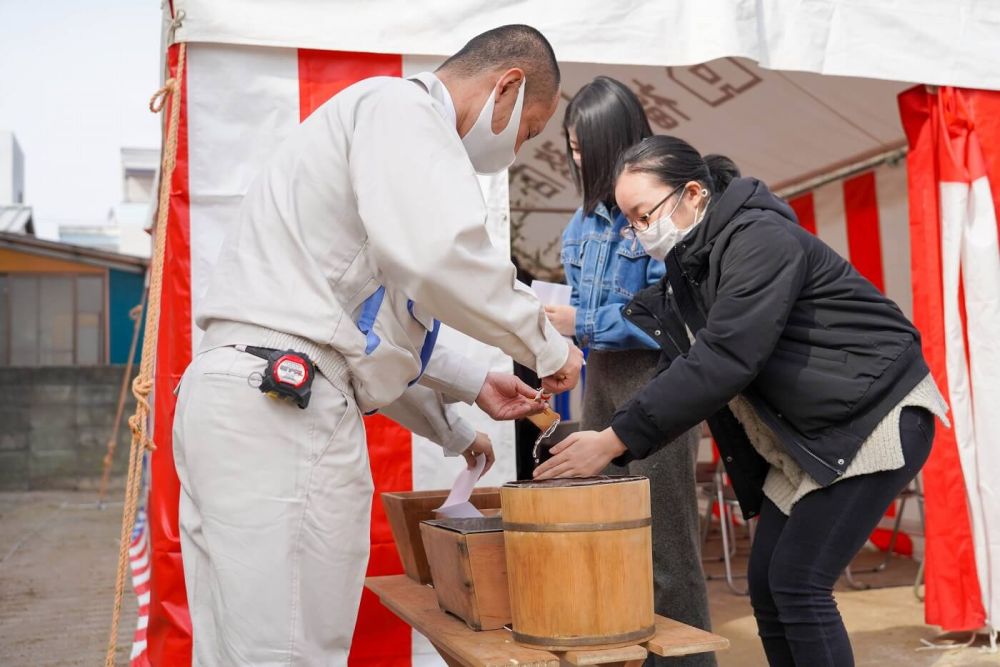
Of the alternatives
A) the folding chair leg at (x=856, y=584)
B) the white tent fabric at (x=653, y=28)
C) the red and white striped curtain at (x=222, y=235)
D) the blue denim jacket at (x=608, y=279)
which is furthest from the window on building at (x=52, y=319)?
the blue denim jacket at (x=608, y=279)

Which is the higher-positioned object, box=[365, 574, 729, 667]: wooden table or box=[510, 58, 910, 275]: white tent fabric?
box=[510, 58, 910, 275]: white tent fabric

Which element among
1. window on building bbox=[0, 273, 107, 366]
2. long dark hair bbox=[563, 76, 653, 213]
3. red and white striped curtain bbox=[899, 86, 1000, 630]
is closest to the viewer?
long dark hair bbox=[563, 76, 653, 213]

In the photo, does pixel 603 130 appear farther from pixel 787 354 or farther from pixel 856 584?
pixel 856 584

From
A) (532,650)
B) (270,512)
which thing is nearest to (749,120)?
(532,650)

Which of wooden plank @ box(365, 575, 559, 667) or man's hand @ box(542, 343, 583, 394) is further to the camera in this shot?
man's hand @ box(542, 343, 583, 394)

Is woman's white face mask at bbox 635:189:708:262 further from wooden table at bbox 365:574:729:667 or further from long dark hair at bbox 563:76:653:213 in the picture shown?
wooden table at bbox 365:574:729:667

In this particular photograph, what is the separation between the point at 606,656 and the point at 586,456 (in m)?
0.45

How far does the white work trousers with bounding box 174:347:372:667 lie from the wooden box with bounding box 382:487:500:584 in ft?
2.51

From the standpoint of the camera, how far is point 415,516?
246cm

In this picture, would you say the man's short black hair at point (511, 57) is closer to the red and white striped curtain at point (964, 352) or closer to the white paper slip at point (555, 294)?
the white paper slip at point (555, 294)

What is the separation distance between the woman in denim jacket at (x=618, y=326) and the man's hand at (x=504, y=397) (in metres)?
0.47

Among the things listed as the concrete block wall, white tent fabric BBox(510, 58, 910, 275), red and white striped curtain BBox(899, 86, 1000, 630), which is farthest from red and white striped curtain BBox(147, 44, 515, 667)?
the concrete block wall

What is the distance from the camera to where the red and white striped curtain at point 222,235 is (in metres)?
2.83

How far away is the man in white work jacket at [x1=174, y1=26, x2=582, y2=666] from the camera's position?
155 centimetres
